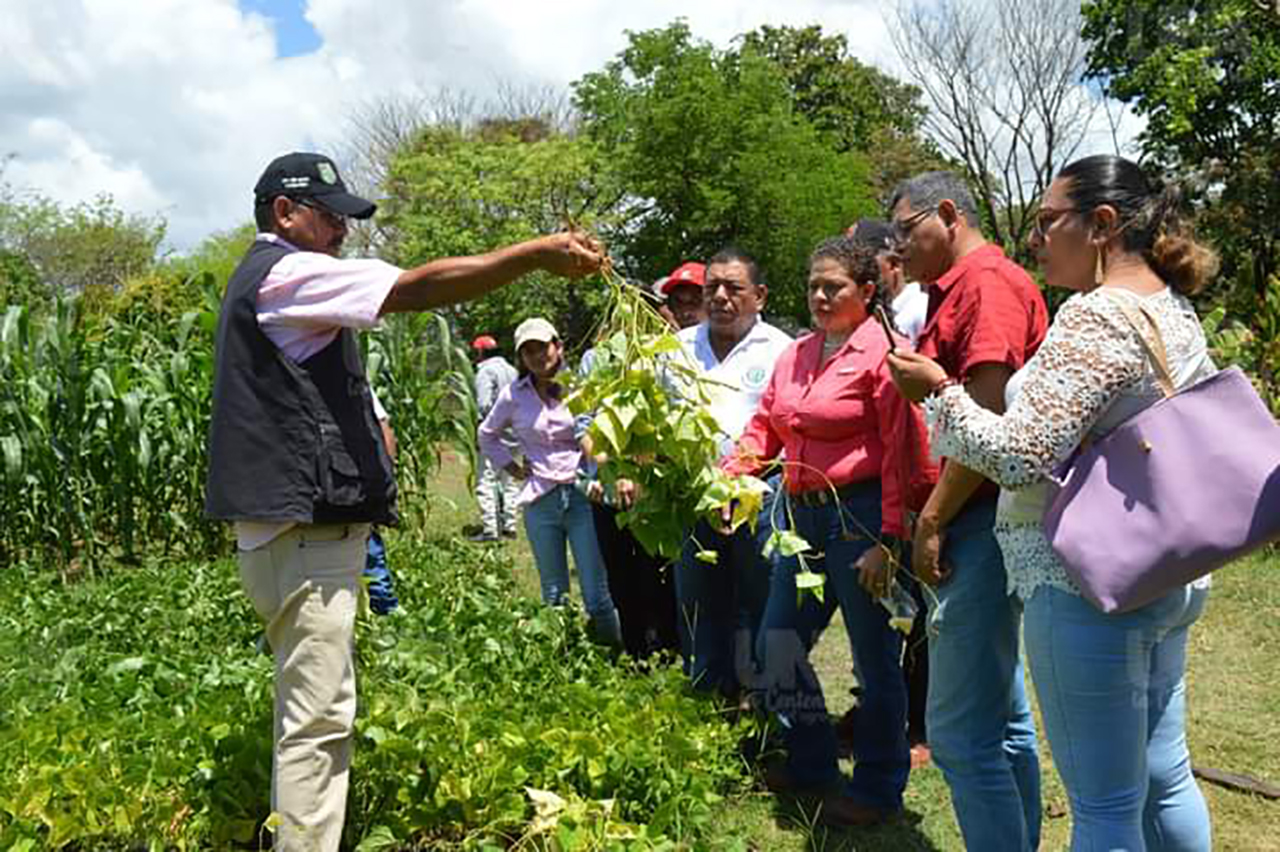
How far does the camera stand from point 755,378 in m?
4.68

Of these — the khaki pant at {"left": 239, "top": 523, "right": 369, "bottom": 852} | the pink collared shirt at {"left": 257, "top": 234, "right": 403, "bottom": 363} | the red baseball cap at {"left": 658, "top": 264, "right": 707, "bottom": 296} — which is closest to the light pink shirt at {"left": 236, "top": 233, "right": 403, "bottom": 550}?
the pink collared shirt at {"left": 257, "top": 234, "right": 403, "bottom": 363}

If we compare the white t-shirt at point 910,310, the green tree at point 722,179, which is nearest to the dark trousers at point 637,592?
the white t-shirt at point 910,310

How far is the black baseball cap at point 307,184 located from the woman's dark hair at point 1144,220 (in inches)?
74.4

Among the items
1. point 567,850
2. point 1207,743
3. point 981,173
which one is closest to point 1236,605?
point 1207,743

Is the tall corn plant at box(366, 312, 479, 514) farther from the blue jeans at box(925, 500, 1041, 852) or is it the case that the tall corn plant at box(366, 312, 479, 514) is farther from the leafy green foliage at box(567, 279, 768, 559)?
the blue jeans at box(925, 500, 1041, 852)

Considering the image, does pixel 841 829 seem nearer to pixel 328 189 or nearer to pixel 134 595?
pixel 328 189

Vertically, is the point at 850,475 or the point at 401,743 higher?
the point at 850,475

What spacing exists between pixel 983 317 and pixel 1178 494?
28.7 inches

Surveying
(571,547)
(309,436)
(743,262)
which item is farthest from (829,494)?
(571,547)

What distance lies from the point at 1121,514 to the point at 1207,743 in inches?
113

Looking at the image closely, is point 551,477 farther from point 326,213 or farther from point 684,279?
point 326,213

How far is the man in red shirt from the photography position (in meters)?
2.80

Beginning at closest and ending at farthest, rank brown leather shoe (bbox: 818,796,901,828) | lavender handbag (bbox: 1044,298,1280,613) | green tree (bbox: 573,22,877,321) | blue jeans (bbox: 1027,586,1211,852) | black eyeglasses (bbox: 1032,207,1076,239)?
lavender handbag (bbox: 1044,298,1280,613) → blue jeans (bbox: 1027,586,1211,852) → black eyeglasses (bbox: 1032,207,1076,239) → brown leather shoe (bbox: 818,796,901,828) → green tree (bbox: 573,22,877,321)

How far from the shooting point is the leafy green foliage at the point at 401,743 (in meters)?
3.30
